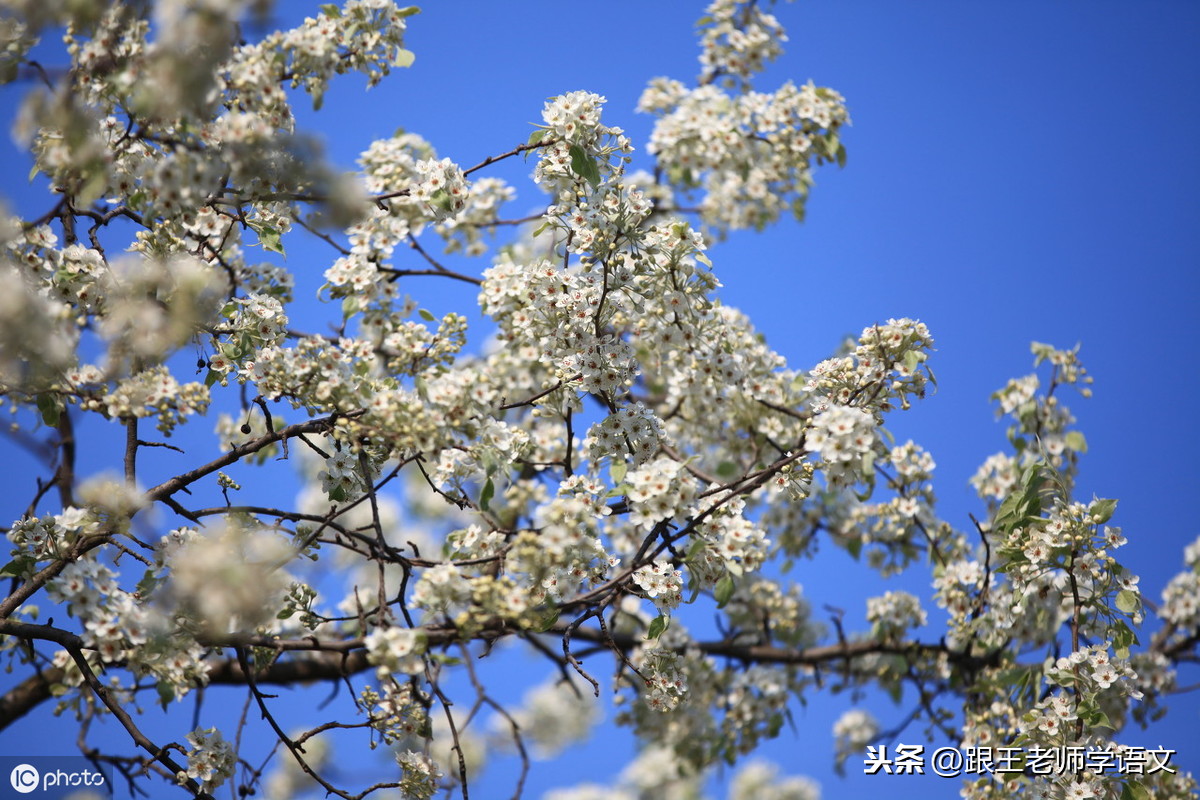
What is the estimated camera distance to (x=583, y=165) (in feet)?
13.6

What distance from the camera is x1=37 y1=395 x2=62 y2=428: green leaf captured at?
3793mm

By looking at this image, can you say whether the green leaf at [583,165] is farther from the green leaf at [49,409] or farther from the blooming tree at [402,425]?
the green leaf at [49,409]

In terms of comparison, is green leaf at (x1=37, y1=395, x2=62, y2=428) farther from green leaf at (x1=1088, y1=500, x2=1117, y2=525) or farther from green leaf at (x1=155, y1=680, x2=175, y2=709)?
green leaf at (x1=1088, y1=500, x2=1117, y2=525)

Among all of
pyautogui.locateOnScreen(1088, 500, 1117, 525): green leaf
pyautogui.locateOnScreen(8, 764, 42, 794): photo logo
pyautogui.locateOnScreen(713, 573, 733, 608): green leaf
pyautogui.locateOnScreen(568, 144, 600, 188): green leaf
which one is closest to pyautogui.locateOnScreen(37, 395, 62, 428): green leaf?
pyautogui.locateOnScreen(8, 764, 42, 794): photo logo

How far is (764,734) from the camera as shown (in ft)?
22.2

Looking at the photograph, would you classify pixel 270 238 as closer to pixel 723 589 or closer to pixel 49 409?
pixel 49 409

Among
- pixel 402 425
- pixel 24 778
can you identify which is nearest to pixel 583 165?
pixel 402 425

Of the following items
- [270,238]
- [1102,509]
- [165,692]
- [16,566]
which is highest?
[270,238]

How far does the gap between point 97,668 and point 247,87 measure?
2.46 m

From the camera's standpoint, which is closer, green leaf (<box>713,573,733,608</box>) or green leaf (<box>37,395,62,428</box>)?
green leaf (<box>37,395,62,428</box>)

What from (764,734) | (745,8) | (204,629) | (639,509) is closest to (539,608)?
(639,509)

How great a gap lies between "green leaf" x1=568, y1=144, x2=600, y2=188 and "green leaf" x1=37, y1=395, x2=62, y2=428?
2145 mm

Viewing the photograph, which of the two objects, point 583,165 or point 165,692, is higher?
point 583,165

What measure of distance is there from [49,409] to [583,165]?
2222 millimetres
